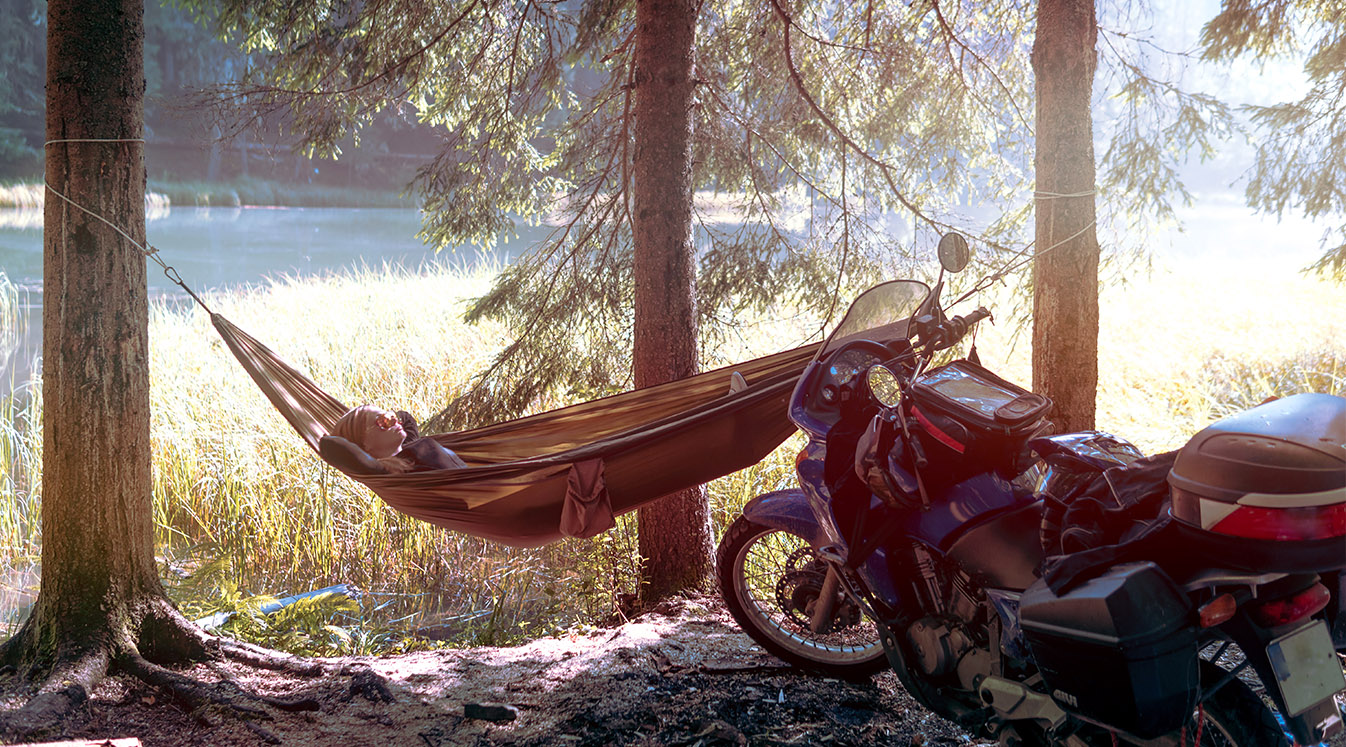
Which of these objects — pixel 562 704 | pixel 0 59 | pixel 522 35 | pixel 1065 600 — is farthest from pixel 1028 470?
pixel 0 59

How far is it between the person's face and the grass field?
0.75 m

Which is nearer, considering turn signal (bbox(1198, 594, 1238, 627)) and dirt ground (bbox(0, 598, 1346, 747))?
turn signal (bbox(1198, 594, 1238, 627))

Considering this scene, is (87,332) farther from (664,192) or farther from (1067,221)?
(1067,221)

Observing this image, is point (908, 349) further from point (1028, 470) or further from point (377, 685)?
point (377, 685)

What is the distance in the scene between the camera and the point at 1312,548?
3.27 feet

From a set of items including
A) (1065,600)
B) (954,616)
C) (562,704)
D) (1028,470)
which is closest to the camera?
Result: (1065,600)

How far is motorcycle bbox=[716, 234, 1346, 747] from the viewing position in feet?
3.37

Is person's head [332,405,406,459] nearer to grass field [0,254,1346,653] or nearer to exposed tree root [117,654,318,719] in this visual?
exposed tree root [117,654,318,719]

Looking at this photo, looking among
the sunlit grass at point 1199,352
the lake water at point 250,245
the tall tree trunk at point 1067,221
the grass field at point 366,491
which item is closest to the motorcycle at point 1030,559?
the grass field at point 366,491

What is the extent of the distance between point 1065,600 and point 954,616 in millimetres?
346

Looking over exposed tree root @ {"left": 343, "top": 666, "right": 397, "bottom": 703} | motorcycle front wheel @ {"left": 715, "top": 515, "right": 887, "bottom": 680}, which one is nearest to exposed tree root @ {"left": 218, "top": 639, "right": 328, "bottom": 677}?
exposed tree root @ {"left": 343, "top": 666, "right": 397, "bottom": 703}

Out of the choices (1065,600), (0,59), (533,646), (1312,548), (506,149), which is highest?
(0,59)

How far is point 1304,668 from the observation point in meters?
1.04

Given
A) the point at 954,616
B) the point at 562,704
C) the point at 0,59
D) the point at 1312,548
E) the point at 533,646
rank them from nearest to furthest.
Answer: the point at 1312,548, the point at 954,616, the point at 562,704, the point at 533,646, the point at 0,59
